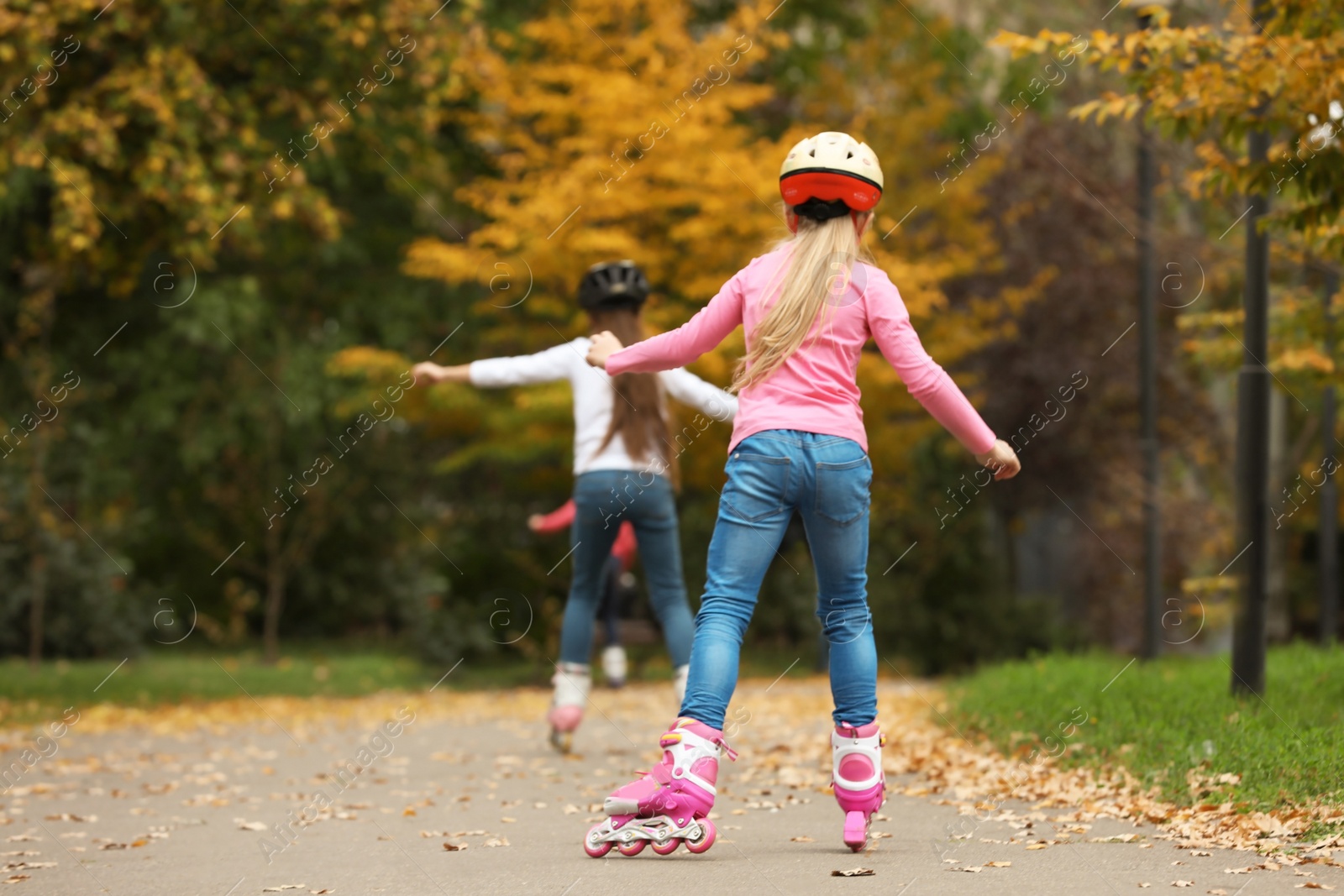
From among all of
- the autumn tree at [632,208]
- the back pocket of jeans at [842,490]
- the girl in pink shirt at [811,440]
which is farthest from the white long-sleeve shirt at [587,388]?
the autumn tree at [632,208]

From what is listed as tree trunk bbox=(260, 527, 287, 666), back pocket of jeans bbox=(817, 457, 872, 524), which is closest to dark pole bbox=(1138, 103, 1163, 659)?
tree trunk bbox=(260, 527, 287, 666)

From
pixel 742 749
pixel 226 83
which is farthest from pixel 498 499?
pixel 742 749

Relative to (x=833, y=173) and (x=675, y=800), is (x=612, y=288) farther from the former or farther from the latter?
(x=675, y=800)

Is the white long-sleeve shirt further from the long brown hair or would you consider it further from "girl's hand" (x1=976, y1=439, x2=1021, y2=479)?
"girl's hand" (x1=976, y1=439, x2=1021, y2=479)

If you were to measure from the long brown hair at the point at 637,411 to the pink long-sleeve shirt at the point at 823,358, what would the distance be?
219 centimetres

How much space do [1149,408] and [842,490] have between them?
1073 cm

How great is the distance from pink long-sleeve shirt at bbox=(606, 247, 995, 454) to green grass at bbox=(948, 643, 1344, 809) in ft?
5.16

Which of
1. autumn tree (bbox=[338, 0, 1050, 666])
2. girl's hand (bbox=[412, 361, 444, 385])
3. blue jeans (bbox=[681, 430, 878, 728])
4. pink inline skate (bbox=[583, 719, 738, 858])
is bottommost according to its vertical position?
pink inline skate (bbox=[583, 719, 738, 858])

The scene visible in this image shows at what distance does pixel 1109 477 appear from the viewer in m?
19.5

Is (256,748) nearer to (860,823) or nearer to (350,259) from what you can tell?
(860,823)

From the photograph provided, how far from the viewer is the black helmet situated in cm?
669

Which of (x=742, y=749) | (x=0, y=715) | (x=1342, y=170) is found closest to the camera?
(x=1342, y=170)

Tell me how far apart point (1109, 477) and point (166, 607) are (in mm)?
12461

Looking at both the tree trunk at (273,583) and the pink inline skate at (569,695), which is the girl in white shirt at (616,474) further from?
the tree trunk at (273,583)
